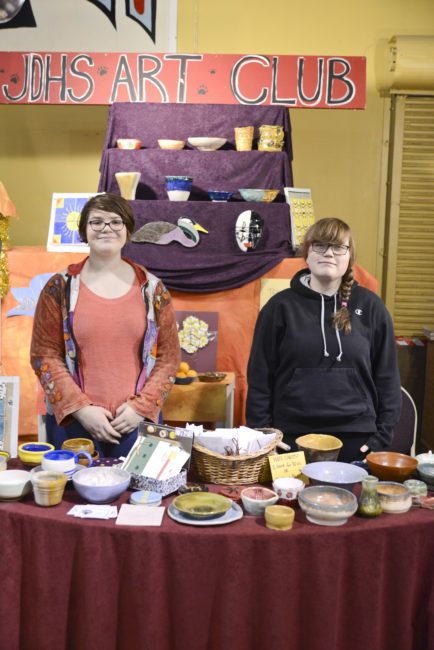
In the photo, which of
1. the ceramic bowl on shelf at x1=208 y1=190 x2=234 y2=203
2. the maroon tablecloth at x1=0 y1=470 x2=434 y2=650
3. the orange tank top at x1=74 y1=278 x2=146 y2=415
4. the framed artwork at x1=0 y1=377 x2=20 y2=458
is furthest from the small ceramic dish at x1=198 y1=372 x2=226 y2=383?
the maroon tablecloth at x1=0 y1=470 x2=434 y2=650

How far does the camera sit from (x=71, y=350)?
2.27 meters

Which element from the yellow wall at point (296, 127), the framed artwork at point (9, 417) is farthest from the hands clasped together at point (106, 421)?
the yellow wall at point (296, 127)

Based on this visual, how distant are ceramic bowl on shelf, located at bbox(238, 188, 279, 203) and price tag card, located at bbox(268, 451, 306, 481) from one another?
2.27 meters

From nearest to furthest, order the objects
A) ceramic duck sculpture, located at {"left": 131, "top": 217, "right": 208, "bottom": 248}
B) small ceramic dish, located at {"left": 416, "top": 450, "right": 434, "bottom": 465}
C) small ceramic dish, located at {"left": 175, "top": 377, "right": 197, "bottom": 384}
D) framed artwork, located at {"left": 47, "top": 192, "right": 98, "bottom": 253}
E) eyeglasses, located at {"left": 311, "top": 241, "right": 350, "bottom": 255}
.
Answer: small ceramic dish, located at {"left": 416, "top": 450, "right": 434, "bottom": 465} < eyeglasses, located at {"left": 311, "top": 241, "right": 350, "bottom": 255} < small ceramic dish, located at {"left": 175, "top": 377, "right": 197, "bottom": 384} < ceramic duck sculpture, located at {"left": 131, "top": 217, "right": 208, "bottom": 248} < framed artwork, located at {"left": 47, "top": 192, "right": 98, "bottom": 253}

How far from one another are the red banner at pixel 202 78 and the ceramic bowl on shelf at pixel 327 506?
3.10 metres

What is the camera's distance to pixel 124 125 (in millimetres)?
4293

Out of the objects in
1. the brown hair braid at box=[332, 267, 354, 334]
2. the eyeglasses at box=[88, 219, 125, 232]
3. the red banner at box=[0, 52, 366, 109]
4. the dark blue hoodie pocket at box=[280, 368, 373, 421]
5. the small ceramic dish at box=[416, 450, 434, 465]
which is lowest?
the small ceramic dish at box=[416, 450, 434, 465]

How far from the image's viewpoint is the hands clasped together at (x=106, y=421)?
7.14 feet

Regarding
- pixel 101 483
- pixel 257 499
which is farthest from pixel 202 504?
pixel 101 483

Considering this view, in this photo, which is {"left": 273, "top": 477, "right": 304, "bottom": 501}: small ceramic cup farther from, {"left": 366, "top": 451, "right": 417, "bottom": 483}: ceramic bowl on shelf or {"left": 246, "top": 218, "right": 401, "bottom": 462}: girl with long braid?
{"left": 246, "top": 218, "right": 401, "bottom": 462}: girl with long braid

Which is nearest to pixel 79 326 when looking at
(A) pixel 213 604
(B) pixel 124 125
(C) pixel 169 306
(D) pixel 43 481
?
(C) pixel 169 306

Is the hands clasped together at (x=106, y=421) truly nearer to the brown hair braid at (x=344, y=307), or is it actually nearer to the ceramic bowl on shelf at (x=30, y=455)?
the ceramic bowl on shelf at (x=30, y=455)

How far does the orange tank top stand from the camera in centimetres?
223

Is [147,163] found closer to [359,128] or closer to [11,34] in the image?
[11,34]
